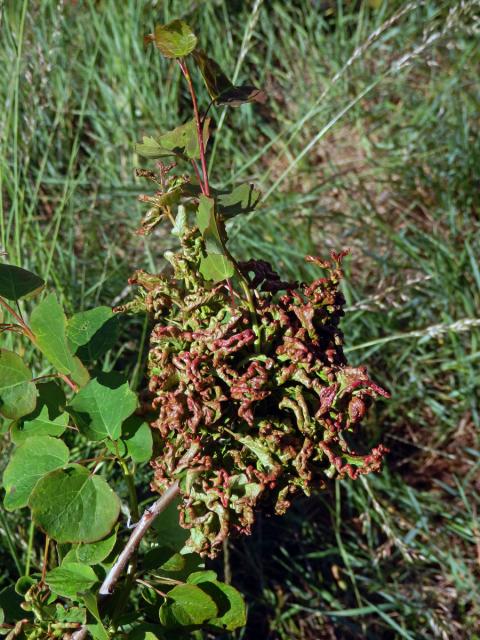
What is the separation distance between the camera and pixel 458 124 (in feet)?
8.34

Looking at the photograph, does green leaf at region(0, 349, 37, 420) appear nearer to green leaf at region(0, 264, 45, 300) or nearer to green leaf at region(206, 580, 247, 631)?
green leaf at region(0, 264, 45, 300)

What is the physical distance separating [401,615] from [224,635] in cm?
47

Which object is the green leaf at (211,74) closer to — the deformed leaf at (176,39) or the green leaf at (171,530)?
the deformed leaf at (176,39)

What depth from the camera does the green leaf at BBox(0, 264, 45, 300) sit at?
0.85 meters

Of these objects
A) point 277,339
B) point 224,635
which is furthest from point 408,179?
point 277,339

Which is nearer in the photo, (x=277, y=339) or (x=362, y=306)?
(x=277, y=339)

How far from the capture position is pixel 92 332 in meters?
0.89

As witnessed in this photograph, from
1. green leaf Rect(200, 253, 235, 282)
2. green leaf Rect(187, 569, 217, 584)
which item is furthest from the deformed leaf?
green leaf Rect(187, 569, 217, 584)

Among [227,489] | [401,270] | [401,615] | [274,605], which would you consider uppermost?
[227,489]

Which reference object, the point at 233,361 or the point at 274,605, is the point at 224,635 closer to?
the point at 274,605

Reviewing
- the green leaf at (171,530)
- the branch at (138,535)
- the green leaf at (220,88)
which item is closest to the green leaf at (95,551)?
the branch at (138,535)

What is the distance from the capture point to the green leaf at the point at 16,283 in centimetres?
85

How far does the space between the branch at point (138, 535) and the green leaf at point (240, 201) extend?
32 cm

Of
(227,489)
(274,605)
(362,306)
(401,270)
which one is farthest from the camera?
(401,270)
